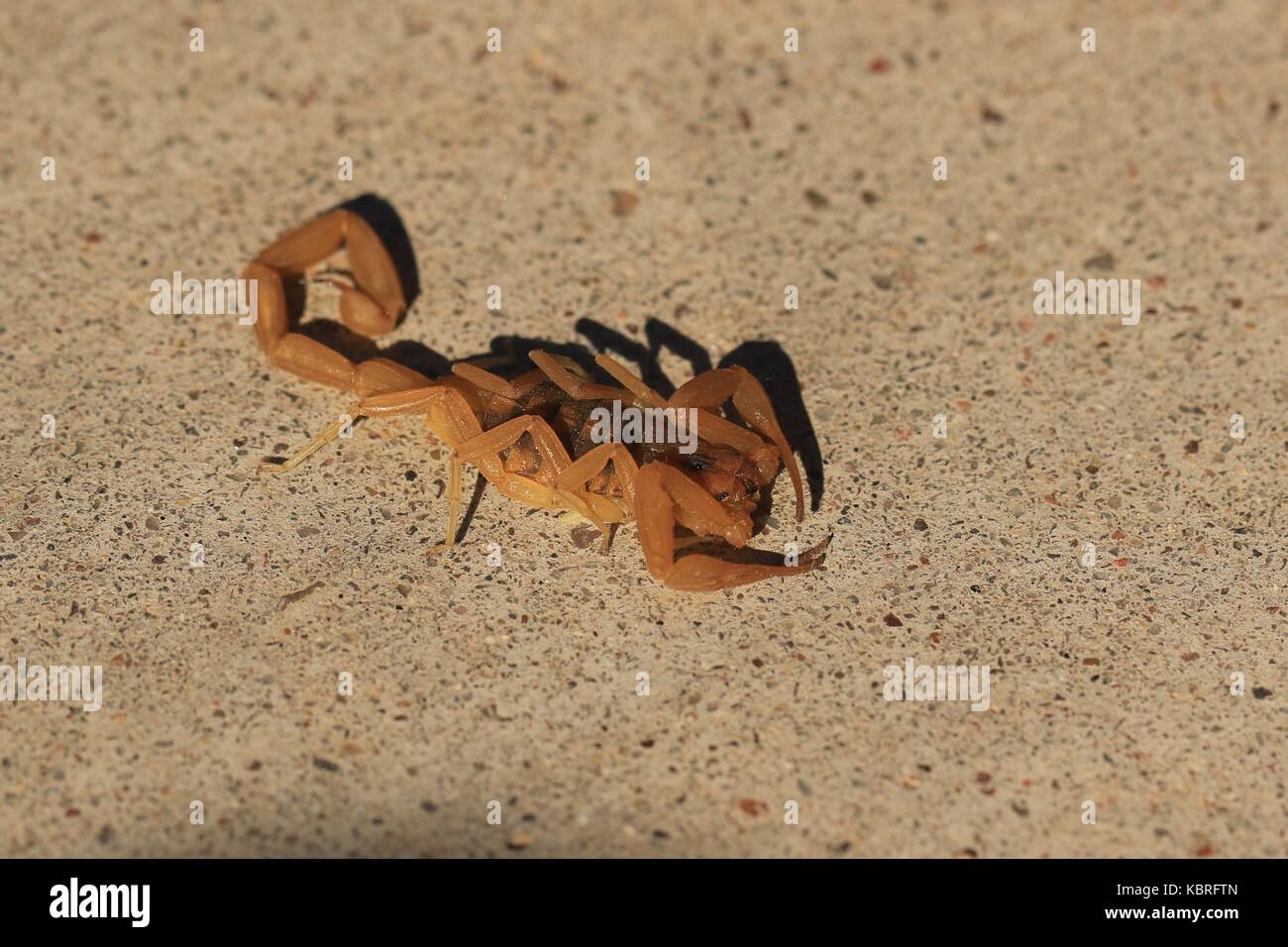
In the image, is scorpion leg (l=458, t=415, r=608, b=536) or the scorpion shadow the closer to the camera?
scorpion leg (l=458, t=415, r=608, b=536)

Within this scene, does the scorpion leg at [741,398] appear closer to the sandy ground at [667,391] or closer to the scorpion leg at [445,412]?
the sandy ground at [667,391]

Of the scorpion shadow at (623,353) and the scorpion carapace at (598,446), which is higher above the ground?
the scorpion shadow at (623,353)

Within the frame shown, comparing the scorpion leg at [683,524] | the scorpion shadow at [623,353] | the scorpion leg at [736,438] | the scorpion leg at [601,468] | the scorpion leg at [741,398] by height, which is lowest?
the scorpion leg at [683,524]

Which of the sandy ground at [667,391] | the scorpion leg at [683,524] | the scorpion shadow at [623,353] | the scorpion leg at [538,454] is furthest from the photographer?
the scorpion shadow at [623,353]

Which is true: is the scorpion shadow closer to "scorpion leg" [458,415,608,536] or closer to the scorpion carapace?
the scorpion carapace

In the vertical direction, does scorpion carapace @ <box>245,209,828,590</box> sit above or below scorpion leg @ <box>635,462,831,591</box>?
above

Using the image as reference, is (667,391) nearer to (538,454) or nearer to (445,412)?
(538,454)

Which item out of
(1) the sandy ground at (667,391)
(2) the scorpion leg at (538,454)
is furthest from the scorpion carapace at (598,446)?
(1) the sandy ground at (667,391)

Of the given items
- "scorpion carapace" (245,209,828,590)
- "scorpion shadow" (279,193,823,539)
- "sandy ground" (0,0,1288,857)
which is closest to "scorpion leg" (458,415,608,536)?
"scorpion carapace" (245,209,828,590)
